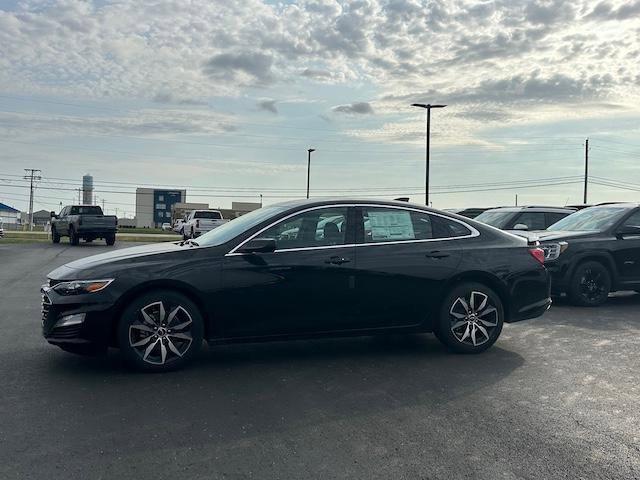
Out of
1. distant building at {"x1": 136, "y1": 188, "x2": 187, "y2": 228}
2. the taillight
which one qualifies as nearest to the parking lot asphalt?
the taillight

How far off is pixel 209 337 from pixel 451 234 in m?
2.76

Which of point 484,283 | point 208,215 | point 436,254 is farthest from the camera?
point 208,215

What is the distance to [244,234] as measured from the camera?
583 cm

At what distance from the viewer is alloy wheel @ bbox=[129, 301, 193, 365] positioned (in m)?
5.40

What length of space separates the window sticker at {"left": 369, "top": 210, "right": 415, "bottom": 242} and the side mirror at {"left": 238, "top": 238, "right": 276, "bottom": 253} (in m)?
1.10

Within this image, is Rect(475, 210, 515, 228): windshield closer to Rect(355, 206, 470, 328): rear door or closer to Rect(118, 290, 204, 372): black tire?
Rect(355, 206, 470, 328): rear door

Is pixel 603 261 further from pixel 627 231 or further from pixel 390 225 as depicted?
pixel 390 225

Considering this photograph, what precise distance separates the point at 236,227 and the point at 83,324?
172 cm

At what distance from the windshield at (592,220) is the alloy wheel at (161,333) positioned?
739 cm

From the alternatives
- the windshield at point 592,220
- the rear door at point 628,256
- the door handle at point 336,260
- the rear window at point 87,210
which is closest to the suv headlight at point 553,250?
the windshield at point 592,220

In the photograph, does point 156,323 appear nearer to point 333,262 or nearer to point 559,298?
point 333,262

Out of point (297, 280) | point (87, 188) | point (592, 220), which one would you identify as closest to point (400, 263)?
point (297, 280)

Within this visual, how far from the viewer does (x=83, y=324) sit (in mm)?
5281

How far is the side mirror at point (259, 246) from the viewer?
5695 mm
